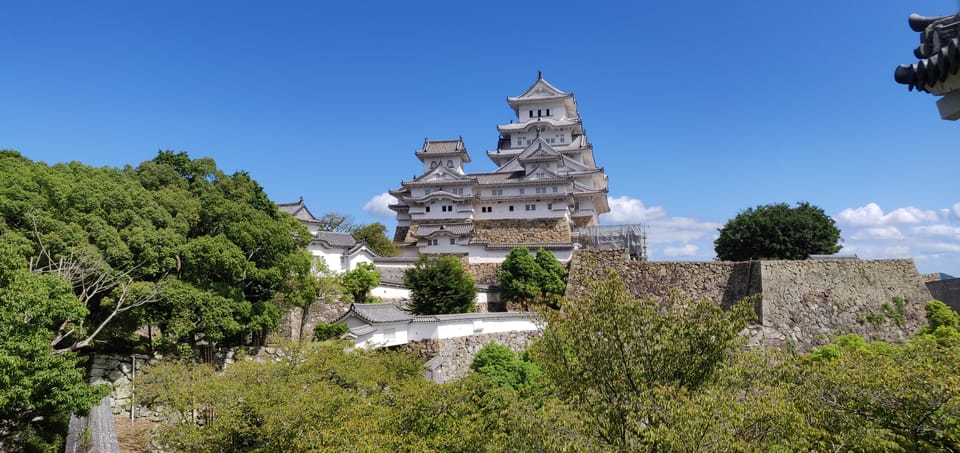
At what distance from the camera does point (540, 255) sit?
24.4m

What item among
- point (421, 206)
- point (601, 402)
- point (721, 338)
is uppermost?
point (421, 206)

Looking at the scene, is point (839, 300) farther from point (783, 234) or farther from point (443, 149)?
point (443, 149)

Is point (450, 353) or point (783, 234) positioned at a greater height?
point (783, 234)

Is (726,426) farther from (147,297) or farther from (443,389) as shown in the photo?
(147,297)

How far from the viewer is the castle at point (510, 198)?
1153 inches

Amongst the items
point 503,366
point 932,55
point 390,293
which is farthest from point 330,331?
point 932,55

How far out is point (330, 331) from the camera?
16469 mm

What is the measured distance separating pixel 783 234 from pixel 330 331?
971 inches

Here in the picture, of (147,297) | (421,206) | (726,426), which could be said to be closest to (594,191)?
(421,206)

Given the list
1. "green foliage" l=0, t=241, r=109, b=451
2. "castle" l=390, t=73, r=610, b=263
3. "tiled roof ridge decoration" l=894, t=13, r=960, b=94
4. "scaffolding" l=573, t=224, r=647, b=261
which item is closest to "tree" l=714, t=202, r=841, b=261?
"scaffolding" l=573, t=224, r=647, b=261

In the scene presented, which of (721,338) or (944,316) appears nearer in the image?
(721,338)

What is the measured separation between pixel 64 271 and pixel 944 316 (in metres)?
26.9

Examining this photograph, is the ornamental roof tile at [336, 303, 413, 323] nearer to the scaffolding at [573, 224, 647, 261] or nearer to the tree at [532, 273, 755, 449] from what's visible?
the tree at [532, 273, 755, 449]

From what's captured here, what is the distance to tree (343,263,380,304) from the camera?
70.0ft
